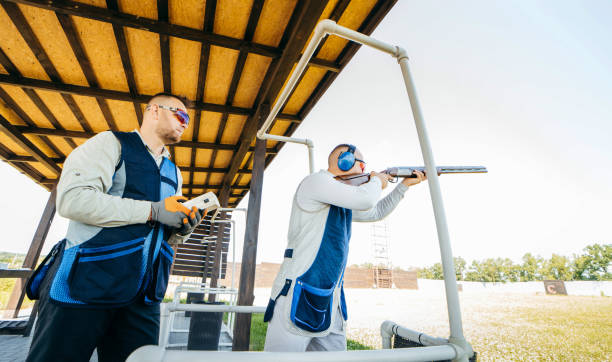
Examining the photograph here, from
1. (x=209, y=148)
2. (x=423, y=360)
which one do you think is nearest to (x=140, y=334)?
(x=423, y=360)

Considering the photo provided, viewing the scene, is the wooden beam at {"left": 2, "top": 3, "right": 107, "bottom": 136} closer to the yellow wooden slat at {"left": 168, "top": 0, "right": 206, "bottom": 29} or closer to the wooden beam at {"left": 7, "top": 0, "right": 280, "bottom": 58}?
the wooden beam at {"left": 7, "top": 0, "right": 280, "bottom": 58}

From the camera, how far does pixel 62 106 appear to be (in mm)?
4055

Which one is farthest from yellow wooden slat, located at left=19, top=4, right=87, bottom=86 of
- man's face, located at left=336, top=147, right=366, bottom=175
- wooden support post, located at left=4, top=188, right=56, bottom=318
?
wooden support post, located at left=4, top=188, right=56, bottom=318

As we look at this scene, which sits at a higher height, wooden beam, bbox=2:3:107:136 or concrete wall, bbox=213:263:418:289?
wooden beam, bbox=2:3:107:136

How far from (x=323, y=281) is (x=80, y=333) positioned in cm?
89

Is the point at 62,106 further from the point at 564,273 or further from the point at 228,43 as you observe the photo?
the point at 564,273

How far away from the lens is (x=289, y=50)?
2738mm

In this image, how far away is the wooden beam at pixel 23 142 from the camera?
420cm

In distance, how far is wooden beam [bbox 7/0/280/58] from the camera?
241cm

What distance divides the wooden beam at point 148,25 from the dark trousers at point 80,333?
2609mm

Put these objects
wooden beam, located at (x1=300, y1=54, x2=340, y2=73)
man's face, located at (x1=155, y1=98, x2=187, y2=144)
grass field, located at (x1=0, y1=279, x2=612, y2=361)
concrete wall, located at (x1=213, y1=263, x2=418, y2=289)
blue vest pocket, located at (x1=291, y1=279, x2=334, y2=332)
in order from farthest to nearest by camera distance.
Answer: concrete wall, located at (x1=213, y1=263, x2=418, y2=289) → grass field, located at (x1=0, y1=279, x2=612, y2=361) → wooden beam, located at (x1=300, y1=54, x2=340, y2=73) → man's face, located at (x1=155, y1=98, x2=187, y2=144) → blue vest pocket, located at (x1=291, y1=279, x2=334, y2=332)

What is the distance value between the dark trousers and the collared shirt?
29 centimetres

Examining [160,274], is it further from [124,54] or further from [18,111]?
[18,111]

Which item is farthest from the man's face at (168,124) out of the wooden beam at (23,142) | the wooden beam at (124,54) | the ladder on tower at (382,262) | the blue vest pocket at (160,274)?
the ladder on tower at (382,262)
